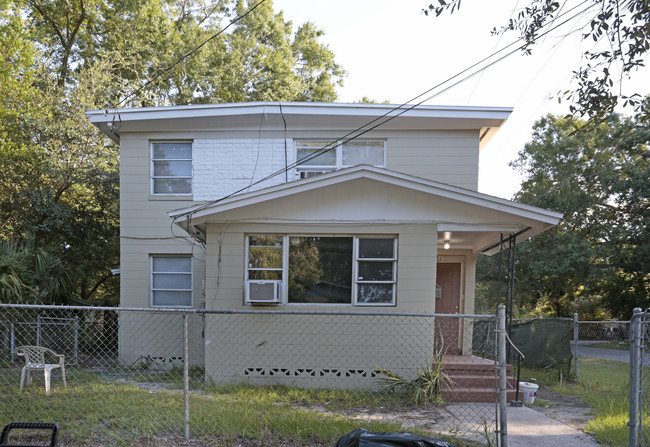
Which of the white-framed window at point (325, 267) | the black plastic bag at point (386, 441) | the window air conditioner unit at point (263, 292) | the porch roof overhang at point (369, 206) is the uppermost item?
the porch roof overhang at point (369, 206)

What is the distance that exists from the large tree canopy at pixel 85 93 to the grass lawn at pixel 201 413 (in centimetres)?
519

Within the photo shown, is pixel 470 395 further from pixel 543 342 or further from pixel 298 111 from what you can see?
pixel 298 111

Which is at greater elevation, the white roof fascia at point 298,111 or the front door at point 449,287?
the white roof fascia at point 298,111

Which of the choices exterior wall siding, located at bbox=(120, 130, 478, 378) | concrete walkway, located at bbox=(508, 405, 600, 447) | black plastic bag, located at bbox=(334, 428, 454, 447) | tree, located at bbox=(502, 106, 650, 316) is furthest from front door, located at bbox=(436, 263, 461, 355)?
tree, located at bbox=(502, 106, 650, 316)

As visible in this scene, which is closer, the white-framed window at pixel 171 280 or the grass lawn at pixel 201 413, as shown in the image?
the grass lawn at pixel 201 413

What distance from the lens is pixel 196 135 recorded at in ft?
37.0

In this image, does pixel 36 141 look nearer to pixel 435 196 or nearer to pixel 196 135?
pixel 196 135

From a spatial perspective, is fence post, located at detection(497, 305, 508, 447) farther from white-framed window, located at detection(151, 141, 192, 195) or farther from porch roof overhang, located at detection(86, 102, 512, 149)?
white-framed window, located at detection(151, 141, 192, 195)

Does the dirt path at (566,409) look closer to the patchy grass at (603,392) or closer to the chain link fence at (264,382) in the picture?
the patchy grass at (603,392)

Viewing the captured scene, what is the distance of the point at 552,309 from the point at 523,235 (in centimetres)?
2239

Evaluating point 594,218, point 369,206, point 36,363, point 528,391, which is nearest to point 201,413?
point 36,363

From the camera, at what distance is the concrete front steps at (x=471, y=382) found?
25.1 ft

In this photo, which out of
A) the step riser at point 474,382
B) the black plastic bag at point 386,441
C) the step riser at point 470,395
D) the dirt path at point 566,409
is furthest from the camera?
the step riser at point 474,382

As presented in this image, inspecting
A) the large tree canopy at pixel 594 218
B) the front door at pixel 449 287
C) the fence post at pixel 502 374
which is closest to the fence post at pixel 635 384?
the fence post at pixel 502 374
